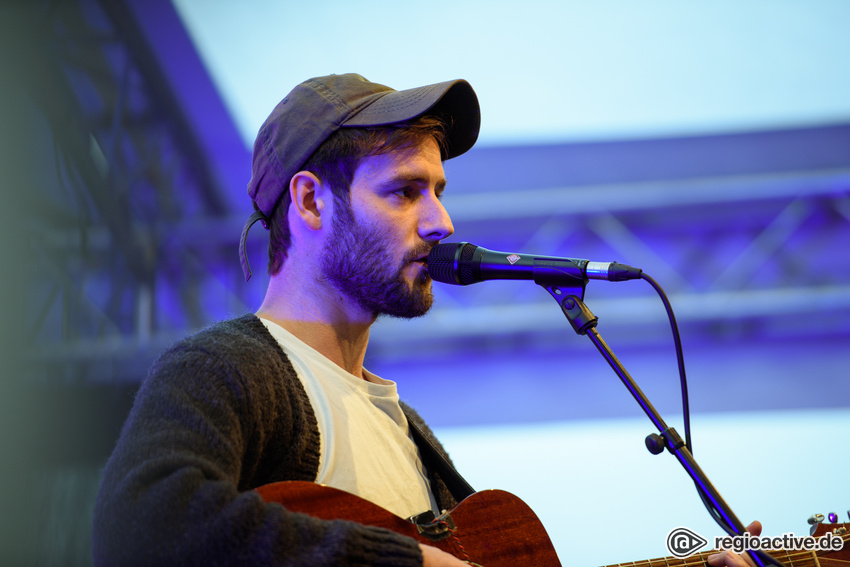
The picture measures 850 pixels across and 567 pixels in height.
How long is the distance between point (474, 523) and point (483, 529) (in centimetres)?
2

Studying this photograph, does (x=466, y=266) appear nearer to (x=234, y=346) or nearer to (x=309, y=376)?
(x=309, y=376)

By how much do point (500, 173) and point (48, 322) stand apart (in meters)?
2.95

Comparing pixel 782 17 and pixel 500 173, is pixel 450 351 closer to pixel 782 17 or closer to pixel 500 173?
pixel 500 173

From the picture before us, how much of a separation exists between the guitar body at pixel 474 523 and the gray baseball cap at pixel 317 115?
720 millimetres

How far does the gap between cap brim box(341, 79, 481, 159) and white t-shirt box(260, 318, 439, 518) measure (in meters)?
0.55

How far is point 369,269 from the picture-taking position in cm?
161

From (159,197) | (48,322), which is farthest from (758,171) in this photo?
(48,322)

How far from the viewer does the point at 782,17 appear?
4.23 metres

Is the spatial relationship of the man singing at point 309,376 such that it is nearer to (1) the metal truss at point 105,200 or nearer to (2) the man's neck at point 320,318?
(2) the man's neck at point 320,318

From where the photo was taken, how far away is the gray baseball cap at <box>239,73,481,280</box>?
5.37 ft

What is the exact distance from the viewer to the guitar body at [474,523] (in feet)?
3.90

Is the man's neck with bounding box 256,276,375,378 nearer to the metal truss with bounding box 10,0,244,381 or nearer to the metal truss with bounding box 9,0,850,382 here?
the metal truss with bounding box 10,0,244,381

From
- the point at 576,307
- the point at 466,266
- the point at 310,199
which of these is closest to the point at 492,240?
the point at 310,199

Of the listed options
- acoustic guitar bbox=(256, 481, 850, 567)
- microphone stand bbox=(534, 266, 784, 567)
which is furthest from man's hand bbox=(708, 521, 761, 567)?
microphone stand bbox=(534, 266, 784, 567)
